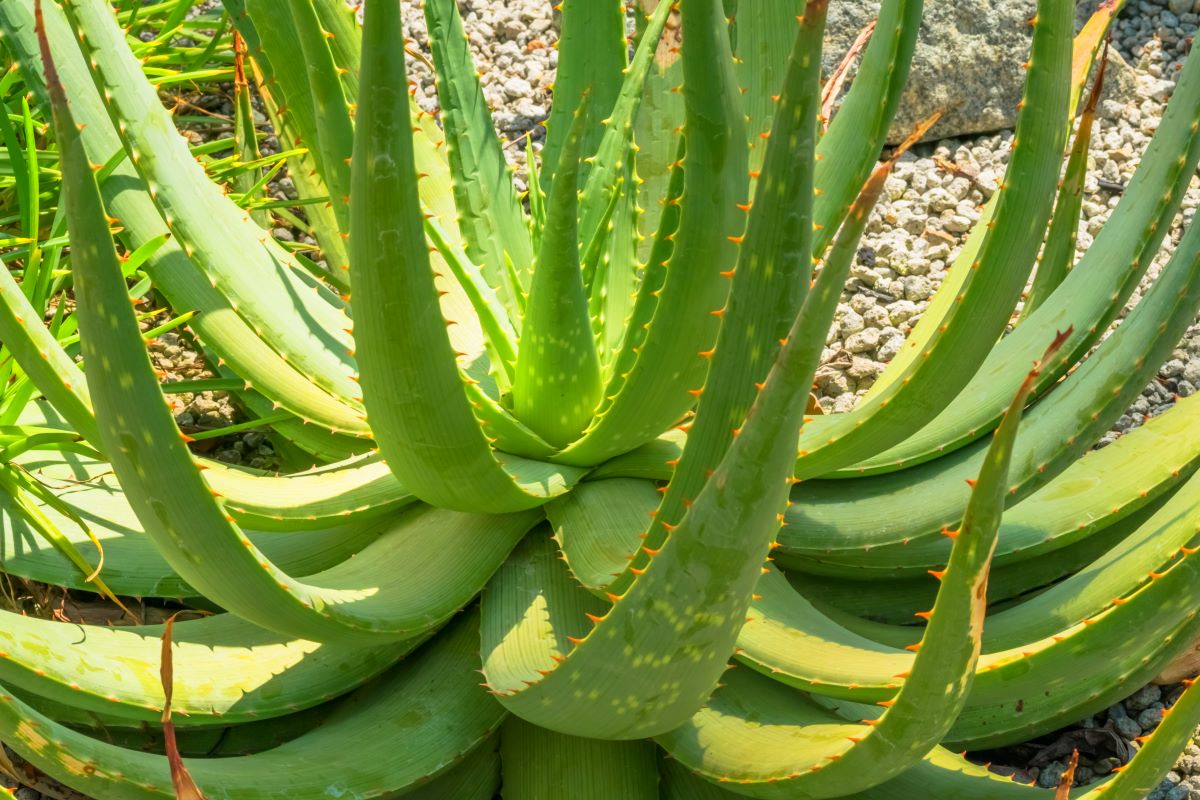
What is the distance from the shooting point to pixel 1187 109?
1496mm

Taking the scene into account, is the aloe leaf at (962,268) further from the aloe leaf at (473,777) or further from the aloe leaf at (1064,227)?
the aloe leaf at (473,777)

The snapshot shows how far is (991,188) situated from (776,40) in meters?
0.92

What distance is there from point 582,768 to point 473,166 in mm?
755

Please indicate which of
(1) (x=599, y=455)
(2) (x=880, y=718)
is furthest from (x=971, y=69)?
(2) (x=880, y=718)

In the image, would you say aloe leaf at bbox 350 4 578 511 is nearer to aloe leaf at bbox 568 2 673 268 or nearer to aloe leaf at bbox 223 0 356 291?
aloe leaf at bbox 568 2 673 268

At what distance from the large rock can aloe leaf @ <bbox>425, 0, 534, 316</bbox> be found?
3.51 ft

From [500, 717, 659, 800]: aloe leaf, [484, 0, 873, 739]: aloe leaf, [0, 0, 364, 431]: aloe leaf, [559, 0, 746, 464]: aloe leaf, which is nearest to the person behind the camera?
[484, 0, 873, 739]: aloe leaf

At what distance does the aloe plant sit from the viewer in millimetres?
1030

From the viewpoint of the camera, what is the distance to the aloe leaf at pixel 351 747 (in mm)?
1203

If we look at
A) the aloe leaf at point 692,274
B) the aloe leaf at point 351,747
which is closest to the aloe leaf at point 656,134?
the aloe leaf at point 692,274

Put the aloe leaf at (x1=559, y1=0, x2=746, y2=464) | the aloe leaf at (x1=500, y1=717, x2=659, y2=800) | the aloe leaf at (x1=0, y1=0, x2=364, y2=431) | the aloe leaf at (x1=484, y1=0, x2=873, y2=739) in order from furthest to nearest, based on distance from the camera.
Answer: the aloe leaf at (x1=0, y1=0, x2=364, y2=431), the aloe leaf at (x1=500, y1=717, x2=659, y2=800), the aloe leaf at (x1=559, y1=0, x2=746, y2=464), the aloe leaf at (x1=484, y1=0, x2=873, y2=739)

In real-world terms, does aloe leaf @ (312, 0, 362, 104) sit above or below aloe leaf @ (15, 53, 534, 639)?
above

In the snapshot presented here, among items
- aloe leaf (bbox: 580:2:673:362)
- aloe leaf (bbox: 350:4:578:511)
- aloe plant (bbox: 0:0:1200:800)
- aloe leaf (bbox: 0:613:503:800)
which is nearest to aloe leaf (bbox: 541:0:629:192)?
aloe plant (bbox: 0:0:1200:800)

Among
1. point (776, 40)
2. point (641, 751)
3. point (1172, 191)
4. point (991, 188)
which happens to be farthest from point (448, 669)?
point (991, 188)
